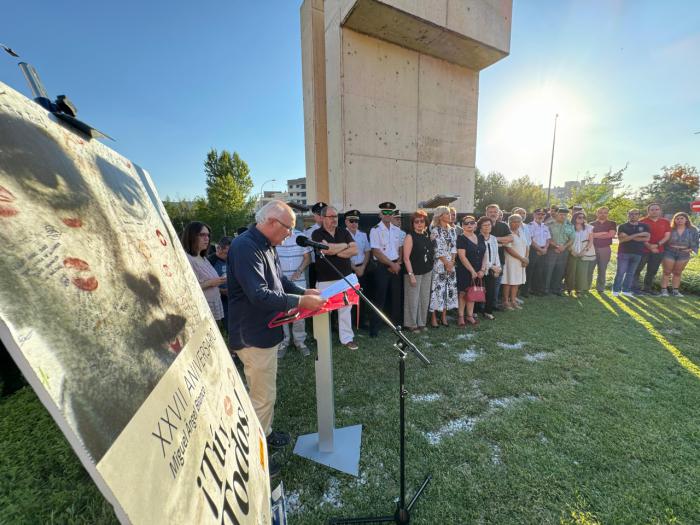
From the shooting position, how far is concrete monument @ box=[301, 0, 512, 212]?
6.16 meters

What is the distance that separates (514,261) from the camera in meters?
6.12

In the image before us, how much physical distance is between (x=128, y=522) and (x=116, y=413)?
174 millimetres

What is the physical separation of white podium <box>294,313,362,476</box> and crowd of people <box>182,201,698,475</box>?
0.82 feet

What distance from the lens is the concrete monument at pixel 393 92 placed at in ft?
20.2

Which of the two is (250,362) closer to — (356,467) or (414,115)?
(356,467)

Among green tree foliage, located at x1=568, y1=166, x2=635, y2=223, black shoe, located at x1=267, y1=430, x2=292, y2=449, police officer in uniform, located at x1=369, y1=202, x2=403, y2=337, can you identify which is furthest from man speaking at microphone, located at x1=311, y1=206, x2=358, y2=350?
green tree foliage, located at x1=568, y1=166, x2=635, y2=223

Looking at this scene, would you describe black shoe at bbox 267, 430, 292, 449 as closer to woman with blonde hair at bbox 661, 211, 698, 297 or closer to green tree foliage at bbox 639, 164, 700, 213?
woman with blonde hair at bbox 661, 211, 698, 297

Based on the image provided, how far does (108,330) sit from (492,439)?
9.68 feet

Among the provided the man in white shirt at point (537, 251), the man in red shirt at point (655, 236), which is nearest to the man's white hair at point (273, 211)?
the man in white shirt at point (537, 251)

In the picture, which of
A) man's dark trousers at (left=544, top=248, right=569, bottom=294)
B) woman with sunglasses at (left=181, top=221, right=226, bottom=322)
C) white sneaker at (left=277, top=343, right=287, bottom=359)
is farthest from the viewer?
man's dark trousers at (left=544, top=248, right=569, bottom=294)

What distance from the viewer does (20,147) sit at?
538 mm

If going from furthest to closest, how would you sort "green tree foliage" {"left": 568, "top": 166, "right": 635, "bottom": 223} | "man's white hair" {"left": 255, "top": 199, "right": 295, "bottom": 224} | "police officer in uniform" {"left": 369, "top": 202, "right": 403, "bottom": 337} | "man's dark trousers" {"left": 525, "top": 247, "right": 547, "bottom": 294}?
"green tree foliage" {"left": 568, "top": 166, "right": 635, "bottom": 223}
"man's dark trousers" {"left": 525, "top": 247, "right": 547, "bottom": 294}
"police officer in uniform" {"left": 369, "top": 202, "right": 403, "bottom": 337}
"man's white hair" {"left": 255, "top": 199, "right": 295, "bottom": 224}

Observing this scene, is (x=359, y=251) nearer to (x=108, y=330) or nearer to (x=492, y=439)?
(x=492, y=439)

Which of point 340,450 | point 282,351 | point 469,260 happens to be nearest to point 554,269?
point 469,260
